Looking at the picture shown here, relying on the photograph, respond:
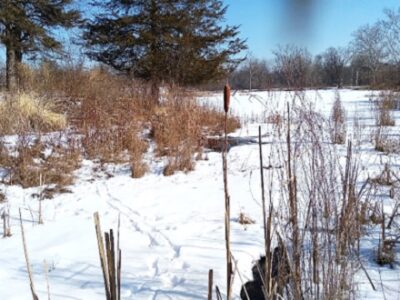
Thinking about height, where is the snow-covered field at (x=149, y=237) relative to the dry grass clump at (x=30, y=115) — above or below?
below

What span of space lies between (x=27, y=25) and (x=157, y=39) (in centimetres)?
401

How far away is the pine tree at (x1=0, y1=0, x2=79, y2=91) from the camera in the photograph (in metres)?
12.4

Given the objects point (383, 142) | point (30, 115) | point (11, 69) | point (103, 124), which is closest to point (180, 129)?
point (103, 124)

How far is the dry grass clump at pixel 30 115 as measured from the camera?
8.02 m

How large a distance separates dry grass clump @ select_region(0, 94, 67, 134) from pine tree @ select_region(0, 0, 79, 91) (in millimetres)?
2742

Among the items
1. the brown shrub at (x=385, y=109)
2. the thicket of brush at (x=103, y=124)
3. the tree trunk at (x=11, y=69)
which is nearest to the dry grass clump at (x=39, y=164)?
the thicket of brush at (x=103, y=124)

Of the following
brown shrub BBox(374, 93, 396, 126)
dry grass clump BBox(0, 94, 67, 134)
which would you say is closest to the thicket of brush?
dry grass clump BBox(0, 94, 67, 134)

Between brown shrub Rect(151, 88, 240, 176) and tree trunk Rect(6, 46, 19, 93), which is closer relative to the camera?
brown shrub Rect(151, 88, 240, 176)

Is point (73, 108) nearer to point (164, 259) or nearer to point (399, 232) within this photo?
point (164, 259)

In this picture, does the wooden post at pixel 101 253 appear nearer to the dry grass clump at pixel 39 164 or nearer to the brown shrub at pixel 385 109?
the dry grass clump at pixel 39 164

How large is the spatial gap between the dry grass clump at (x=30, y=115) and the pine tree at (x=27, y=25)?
8.99 feet

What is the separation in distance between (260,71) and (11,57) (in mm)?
12075

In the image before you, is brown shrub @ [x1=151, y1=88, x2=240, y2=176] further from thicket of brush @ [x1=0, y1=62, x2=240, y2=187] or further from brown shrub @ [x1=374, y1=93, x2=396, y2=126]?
brown shrub @ [x1=374, y1=93, x2=396, y2=126]

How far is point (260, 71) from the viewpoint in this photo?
300 cm
